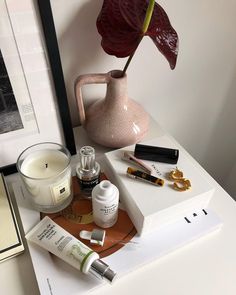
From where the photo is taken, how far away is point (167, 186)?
0.45 m

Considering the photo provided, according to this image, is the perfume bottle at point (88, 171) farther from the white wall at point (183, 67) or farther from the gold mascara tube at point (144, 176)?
the white wall at point (183, 67)

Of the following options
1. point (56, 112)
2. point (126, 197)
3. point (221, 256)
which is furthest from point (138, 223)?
point (56, 112)

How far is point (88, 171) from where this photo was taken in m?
0.48

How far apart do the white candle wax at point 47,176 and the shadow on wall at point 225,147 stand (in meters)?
0.58

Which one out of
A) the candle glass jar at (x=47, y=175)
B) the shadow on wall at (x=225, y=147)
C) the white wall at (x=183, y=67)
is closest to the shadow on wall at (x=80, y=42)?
the white wall at (x=183, y=67)

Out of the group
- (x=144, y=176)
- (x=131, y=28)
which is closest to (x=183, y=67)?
(x=131, y=28)

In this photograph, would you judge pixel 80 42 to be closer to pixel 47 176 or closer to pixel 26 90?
pixel 26 90

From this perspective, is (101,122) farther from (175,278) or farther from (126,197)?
(175,278)

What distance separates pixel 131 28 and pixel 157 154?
23 centimetres

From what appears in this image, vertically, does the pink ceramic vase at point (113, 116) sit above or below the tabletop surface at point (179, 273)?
above

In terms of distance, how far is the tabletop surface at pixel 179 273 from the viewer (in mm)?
400

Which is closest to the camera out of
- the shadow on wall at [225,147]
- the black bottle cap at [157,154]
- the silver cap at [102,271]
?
the silver cap at [102,271]

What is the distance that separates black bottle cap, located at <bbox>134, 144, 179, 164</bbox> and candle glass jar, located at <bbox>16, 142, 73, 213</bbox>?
0.13 m

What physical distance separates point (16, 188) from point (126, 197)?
0.22m
